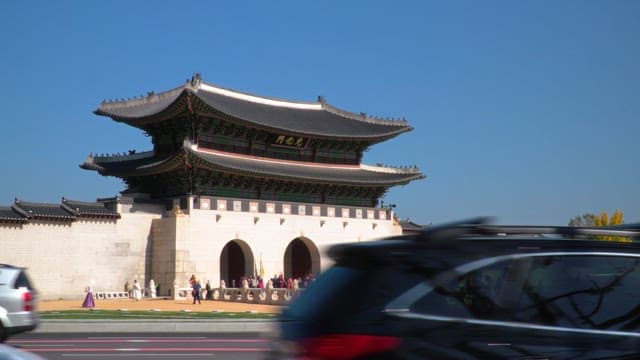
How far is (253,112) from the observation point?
4897cm

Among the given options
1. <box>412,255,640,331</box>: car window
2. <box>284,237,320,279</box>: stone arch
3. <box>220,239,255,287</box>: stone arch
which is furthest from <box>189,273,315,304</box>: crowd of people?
<box>412,255,640,331</box>: car window

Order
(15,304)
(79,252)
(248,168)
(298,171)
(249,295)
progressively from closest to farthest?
(15,304)
(79,252)
(249,295)
(248,168)
(298,171)

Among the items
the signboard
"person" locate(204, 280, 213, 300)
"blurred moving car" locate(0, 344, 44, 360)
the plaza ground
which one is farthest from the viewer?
the signboard

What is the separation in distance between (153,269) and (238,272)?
6792 millimetres

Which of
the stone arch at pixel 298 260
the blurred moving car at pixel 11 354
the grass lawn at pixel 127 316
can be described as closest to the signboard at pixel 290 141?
the stone arch at pixel 298 260

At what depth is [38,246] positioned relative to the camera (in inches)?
1497

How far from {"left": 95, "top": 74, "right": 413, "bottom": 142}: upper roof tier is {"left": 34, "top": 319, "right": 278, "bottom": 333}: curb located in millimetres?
22526

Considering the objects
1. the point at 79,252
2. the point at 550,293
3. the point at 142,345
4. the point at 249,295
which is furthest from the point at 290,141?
the point at 550,293

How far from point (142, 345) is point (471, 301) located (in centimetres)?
1259

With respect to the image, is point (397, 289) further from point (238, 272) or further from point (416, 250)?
point (238, 272)

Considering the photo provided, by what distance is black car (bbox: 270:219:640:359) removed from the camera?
4.71m

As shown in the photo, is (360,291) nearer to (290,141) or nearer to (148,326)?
(148,326)

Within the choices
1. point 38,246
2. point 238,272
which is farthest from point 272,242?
point 38,246

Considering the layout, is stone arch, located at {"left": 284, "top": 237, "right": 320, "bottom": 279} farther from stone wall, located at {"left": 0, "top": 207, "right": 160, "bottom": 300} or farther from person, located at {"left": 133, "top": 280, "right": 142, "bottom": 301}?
person, located at {"left": 133, "top": 280, "right": 142, "bottom": 301}
